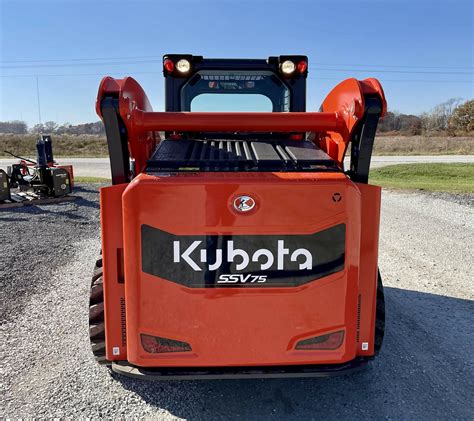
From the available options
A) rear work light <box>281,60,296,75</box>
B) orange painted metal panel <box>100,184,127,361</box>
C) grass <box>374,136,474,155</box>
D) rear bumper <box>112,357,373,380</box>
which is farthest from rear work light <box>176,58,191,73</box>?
grass <box>374,136,474,155</box>

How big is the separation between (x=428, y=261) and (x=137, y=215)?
489 cm

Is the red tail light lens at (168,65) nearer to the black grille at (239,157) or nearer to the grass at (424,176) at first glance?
the black grille at (239,157)

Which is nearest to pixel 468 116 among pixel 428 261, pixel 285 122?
pixel 428 261

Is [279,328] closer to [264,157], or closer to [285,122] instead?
[264,157]

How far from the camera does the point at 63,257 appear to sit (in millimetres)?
6039

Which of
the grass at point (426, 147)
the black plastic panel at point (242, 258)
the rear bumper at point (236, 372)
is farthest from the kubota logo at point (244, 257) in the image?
the grass at point (426, 147)

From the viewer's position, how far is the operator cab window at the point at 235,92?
Answer: 389cm

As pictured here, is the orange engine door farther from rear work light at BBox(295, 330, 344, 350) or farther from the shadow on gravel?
the shadow on gravel

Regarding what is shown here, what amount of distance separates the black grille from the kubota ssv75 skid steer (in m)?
0.01

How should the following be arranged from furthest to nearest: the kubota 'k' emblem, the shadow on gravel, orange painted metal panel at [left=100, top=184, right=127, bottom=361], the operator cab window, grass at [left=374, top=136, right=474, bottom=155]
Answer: grass at [left=374, top=136, right=474, bottom=155]
the operator cab window
the shadow on gravel
orange painted metal panel at [left=100, top=184, right=127, bottom=361]
the kubota 'k' emblem

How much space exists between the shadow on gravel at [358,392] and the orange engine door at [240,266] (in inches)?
17.8

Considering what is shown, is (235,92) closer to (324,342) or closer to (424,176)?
(324,342)

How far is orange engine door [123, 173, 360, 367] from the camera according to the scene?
2.24m

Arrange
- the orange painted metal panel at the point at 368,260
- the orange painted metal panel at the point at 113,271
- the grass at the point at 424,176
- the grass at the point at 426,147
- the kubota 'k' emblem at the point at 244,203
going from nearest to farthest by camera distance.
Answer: the kubota 'k' emblem at the point at 244,203 → the orange painted metal panel at the point at 113,271 → the orange painted metal panel at the point at 368,260 → the grass at the point at 424,176 → the grass at the point at 426,147
